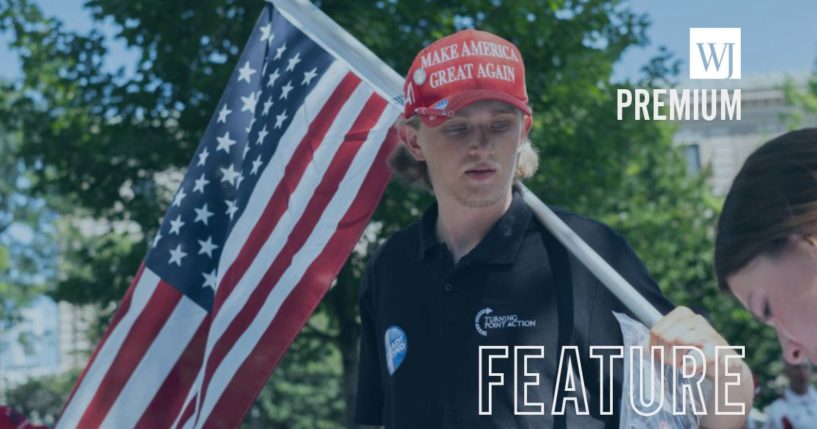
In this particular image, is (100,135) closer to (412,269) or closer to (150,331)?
(150,331)

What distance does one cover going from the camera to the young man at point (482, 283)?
3.11 metres

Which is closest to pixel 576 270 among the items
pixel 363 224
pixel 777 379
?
pixel 363 224

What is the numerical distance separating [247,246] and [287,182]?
1.00 ft

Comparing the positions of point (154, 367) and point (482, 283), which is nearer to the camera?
point (482, 283)

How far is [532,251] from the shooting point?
10.8ft

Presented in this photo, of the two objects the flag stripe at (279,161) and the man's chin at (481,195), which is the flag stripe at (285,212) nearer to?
the flag stripe at (279,161)

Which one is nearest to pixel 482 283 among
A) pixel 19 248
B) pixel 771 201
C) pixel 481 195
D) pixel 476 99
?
pixel 481 195

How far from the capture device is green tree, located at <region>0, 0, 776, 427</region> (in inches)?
520

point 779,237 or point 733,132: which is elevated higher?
point 733,132

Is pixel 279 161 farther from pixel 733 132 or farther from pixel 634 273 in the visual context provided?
pixel 733 132

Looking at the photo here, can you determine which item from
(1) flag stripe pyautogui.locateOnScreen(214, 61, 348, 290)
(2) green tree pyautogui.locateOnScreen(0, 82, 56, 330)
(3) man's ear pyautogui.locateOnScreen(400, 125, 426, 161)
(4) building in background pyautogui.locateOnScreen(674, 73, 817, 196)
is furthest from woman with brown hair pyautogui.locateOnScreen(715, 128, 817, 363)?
(4) building in background pyautogui.locateOnScreen(674, 73, 817, 196)

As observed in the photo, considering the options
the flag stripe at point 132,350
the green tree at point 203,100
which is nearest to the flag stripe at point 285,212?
the flag stripe at point 132,350

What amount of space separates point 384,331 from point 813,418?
6756mm

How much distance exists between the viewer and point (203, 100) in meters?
13.3
